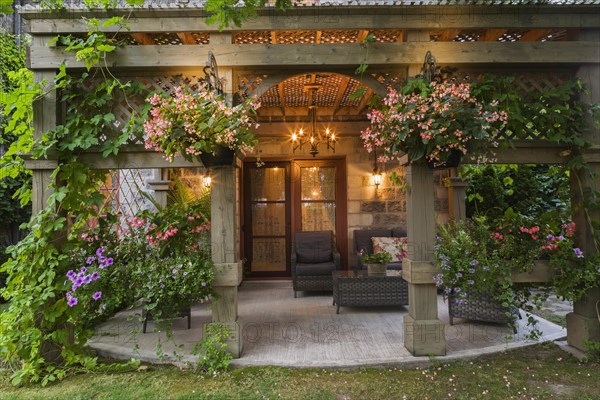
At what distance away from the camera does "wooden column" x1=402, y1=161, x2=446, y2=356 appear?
3016 millimetres

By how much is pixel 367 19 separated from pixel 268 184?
3.72m

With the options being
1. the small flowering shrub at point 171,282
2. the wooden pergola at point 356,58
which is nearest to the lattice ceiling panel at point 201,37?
the wooden pergola at point 356,58

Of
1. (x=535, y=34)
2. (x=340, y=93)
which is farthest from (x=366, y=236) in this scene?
(x=535, y=34)

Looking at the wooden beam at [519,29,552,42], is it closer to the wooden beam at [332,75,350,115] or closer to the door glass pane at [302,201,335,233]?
the wooden beam at [332,75,350,115]

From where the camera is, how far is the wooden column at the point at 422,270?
3016 millimetres

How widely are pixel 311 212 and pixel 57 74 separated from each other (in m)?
4.19

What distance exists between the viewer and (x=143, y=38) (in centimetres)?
328

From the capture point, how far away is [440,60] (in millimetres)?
3104

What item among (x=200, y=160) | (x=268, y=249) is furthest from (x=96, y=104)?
(x=268, y=249)

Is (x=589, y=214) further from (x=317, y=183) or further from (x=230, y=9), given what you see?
(x=317, y=183)

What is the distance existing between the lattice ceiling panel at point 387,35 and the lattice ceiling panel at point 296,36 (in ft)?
1.77

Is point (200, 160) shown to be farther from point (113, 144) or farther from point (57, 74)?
point (57, 74)

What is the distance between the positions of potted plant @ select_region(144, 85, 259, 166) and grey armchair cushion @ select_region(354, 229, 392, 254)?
12.0ft

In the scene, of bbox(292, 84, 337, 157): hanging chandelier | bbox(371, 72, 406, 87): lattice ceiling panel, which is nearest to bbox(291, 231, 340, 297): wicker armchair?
bbox(292, 84, 337, 157): hanging chandelier
